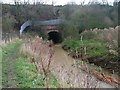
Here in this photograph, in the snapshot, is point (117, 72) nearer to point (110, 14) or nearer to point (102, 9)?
point (110, 14)

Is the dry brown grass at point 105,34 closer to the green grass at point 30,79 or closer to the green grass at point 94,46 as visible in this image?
the green grass at point 94,46

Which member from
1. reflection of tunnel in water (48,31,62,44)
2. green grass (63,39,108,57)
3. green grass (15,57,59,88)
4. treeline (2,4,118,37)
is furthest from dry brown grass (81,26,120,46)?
green grass (15,57,59,88)

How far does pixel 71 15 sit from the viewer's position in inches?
1267

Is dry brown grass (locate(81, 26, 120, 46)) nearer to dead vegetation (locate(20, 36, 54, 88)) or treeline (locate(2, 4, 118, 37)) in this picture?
treeline (locate(2, 4, 118, 37))

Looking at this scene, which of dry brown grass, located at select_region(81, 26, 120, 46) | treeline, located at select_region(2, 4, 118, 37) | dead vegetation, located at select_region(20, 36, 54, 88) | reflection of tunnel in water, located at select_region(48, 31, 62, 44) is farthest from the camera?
reflection of tunnel in water, located at select_region(48, 31, 62, 44)

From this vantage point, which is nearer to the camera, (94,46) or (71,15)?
(94,46)

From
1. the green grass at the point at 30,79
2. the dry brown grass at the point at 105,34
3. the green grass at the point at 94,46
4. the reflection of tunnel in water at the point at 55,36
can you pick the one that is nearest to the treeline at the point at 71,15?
the dry brown grass at the point at 105,34

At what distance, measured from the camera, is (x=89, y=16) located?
30.7m

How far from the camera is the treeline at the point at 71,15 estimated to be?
1097 inches

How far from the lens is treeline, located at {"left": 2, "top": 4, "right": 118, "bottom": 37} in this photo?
1097 inches

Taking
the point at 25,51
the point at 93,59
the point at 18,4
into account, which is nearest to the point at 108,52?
the point at 93,59

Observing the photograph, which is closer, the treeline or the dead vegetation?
the dead vegetation

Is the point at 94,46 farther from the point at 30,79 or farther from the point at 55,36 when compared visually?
the point at 30,79

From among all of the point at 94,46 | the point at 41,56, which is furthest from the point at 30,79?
the point at 94,46
